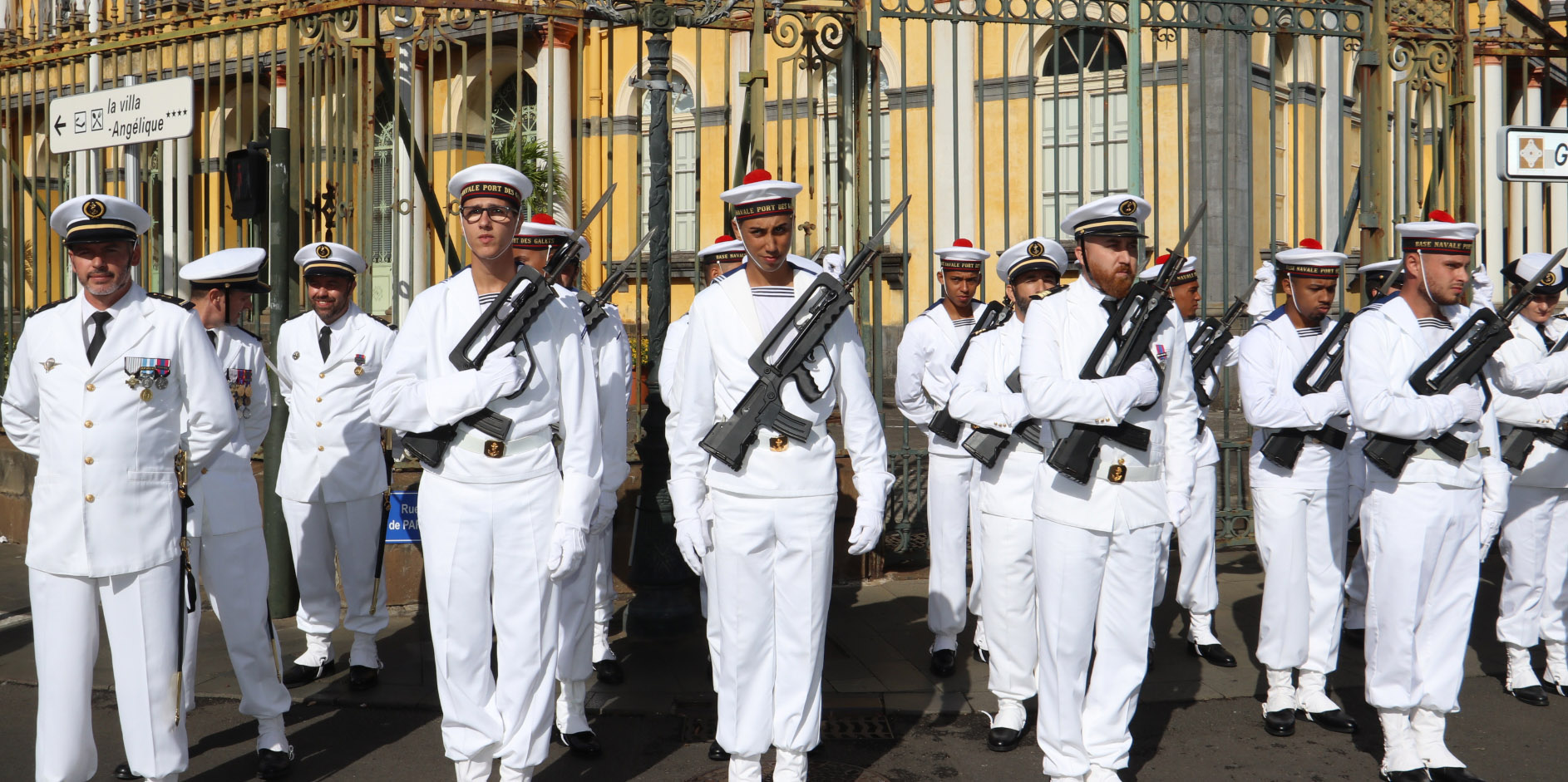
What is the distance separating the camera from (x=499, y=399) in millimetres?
4473

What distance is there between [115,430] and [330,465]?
1.96m

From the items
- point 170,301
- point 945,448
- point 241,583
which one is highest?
point 170,301

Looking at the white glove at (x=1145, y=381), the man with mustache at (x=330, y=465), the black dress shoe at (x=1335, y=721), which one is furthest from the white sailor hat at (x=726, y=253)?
the black dress shoe at (x=1335, y=721)

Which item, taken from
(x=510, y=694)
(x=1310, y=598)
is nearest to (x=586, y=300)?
(x=510, y=694)

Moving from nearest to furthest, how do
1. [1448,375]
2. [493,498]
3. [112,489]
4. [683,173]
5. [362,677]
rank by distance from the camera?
[112,489] → [493,498] → [1448,375] → [362,677] → [683,173]

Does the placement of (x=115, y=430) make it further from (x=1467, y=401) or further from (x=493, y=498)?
(x=1467, y=401)

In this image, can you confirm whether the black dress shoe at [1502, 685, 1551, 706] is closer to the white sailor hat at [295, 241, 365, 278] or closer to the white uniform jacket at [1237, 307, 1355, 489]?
the white uniform jacket at [1237, 307, 1355, 489]

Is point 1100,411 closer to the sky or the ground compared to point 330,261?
closer to the ground

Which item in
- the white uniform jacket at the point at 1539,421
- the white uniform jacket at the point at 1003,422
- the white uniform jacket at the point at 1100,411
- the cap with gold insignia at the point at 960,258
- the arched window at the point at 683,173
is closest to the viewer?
the white uniform jacket at the point at 1100,411

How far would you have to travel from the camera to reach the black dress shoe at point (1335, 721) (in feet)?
17.8

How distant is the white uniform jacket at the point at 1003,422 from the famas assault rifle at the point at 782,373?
4.08 ft

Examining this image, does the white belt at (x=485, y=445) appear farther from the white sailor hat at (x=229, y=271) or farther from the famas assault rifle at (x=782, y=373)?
the white sailor hat at (x=229, y=271)

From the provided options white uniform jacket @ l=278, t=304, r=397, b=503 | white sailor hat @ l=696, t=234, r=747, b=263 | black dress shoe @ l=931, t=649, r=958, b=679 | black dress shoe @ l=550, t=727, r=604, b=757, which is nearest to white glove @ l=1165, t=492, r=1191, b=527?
black dress shoe @ l=931, t=649, r=958, b=679

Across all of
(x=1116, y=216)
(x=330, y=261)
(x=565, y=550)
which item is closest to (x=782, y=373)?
(x=565, y=550)
